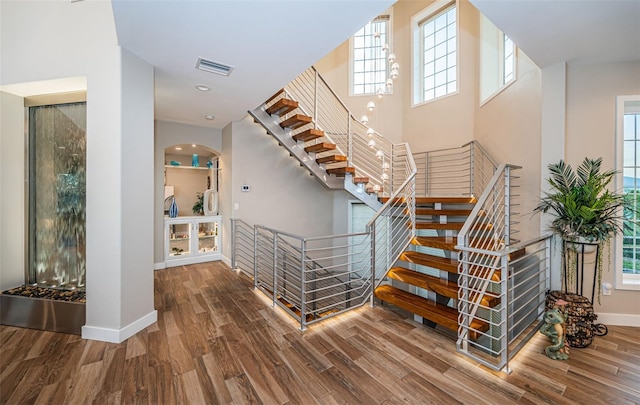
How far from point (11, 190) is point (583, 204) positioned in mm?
6046

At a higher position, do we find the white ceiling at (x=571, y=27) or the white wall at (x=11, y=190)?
the white ceiling at (x=571, y=27)

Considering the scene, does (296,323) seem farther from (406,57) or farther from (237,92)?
(406,57)

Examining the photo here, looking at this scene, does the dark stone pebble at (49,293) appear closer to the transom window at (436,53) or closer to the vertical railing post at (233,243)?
the vertical railing post at (233,243)

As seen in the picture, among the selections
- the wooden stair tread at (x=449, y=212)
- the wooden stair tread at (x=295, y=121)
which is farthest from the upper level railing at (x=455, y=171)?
the wooden stair tread at (x=295, y=121)

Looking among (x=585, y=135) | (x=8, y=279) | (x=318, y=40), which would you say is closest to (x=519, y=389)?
(x=585, y=135)

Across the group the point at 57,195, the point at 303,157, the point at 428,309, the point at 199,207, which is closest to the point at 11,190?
the point at 57,195

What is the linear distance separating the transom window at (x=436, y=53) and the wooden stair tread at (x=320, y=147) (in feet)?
9.96

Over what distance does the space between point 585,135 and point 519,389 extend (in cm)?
276

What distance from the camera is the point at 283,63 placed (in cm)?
258

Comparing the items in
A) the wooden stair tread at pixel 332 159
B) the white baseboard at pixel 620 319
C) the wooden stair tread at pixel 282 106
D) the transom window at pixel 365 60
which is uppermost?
the transom window at pixel 365 60

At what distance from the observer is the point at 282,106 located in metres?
3.84

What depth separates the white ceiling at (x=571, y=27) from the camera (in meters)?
1.93

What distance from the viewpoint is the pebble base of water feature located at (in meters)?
2.56

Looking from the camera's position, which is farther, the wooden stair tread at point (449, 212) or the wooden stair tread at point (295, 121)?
the wooden stair tread at point (295, 121)
